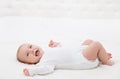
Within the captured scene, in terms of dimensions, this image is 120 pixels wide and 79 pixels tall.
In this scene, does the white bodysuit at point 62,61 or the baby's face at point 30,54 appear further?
the baby's face at point 30,54

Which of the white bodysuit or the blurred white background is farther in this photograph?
the blurred white background

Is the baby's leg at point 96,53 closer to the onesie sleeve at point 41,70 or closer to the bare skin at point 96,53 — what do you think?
the bare skin at point 96,53

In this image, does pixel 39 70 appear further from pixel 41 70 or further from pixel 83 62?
pixel 83 62

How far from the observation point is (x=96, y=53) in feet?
5.73

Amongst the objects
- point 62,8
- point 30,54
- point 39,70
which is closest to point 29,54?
point 30,54

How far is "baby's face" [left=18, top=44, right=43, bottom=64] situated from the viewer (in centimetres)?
179

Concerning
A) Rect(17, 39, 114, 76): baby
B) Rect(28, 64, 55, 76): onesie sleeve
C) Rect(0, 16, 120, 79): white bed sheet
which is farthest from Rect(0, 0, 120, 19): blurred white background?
Rect(28, 64, 55, 76): onesie sleeve

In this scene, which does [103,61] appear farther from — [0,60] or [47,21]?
[47,21]

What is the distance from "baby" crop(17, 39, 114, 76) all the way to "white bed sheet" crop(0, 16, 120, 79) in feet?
0.13

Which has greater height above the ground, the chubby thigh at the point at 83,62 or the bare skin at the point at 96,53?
the bare skin at the point at 96,53

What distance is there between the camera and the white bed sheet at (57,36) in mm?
1632

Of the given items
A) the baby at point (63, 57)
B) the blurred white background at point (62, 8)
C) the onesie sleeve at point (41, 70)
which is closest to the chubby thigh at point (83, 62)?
the baby at point (63, 57)

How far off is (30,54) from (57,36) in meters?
0.53

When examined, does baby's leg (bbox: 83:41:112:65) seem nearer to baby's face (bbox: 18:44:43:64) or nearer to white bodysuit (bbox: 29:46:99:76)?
white bodysuit (bbox: 29:46:99:76)
